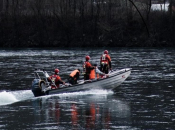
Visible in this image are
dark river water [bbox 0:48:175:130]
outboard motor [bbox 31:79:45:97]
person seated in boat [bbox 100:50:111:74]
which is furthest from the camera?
person seated in boat [bbox 100:50:111:74]

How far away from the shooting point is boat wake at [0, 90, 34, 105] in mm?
27906

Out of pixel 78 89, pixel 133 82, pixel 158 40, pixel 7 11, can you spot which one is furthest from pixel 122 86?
pixel 7 11

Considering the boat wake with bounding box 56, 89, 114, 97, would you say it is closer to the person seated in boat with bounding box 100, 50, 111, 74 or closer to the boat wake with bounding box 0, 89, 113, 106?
the boat wake with bounding box 0, 89, 113, 106

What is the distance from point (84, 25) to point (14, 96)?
197 ft

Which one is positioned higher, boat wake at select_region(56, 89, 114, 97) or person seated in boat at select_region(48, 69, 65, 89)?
person seated in boat at select_region(48, 69, 65, 89)

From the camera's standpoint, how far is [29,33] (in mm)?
88250

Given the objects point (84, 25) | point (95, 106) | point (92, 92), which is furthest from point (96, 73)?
point (84, 25)

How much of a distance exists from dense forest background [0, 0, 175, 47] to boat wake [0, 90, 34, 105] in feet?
163

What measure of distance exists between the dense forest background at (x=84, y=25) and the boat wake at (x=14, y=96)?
49833 millimetres

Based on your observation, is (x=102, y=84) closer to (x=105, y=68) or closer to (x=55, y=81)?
(x=105, y=68)

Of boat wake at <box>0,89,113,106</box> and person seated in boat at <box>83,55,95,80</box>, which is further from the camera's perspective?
person seated in boat at <box>83,55,95,80</box>

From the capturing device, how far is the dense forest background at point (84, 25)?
271 feet

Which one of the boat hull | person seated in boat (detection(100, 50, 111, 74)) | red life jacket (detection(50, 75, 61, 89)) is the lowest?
the boat hull

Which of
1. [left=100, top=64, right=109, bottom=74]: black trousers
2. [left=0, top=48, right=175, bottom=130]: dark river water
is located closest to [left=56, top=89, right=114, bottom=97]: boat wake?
[left=0, top=48, right=175, bottom=130]: dark river water
